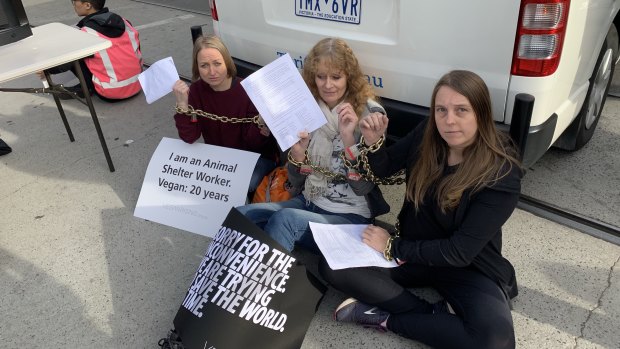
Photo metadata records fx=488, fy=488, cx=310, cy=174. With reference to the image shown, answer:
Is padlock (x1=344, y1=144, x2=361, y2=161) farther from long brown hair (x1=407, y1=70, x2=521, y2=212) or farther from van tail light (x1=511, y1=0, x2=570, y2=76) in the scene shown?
van tail light (x1=511, y1=0, x2=570, y2=76)

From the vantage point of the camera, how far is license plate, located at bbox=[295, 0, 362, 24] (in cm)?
239

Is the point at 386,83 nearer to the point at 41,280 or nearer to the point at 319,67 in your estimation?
the point at 319,67

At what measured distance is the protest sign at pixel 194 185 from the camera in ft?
9.41

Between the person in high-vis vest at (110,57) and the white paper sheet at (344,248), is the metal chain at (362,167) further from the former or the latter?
the person in high-vis vest at (110,57)

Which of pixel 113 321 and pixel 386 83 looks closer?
pixel 113 321

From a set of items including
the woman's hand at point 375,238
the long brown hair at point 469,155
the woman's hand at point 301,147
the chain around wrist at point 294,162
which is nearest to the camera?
the long brown hair at point 469,155

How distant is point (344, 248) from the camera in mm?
2137

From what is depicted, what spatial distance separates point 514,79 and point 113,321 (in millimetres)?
2125

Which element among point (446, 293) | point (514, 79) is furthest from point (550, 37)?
point (446, 293)

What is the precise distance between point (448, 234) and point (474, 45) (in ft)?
2.68

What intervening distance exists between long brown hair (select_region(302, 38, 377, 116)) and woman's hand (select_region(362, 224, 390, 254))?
54 centimetres

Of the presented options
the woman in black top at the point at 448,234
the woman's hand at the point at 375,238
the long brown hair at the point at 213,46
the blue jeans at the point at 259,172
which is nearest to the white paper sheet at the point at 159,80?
the long brown hair at the point at 213,46

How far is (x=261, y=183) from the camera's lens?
286 cm

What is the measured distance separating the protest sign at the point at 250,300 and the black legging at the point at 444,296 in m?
0.20
